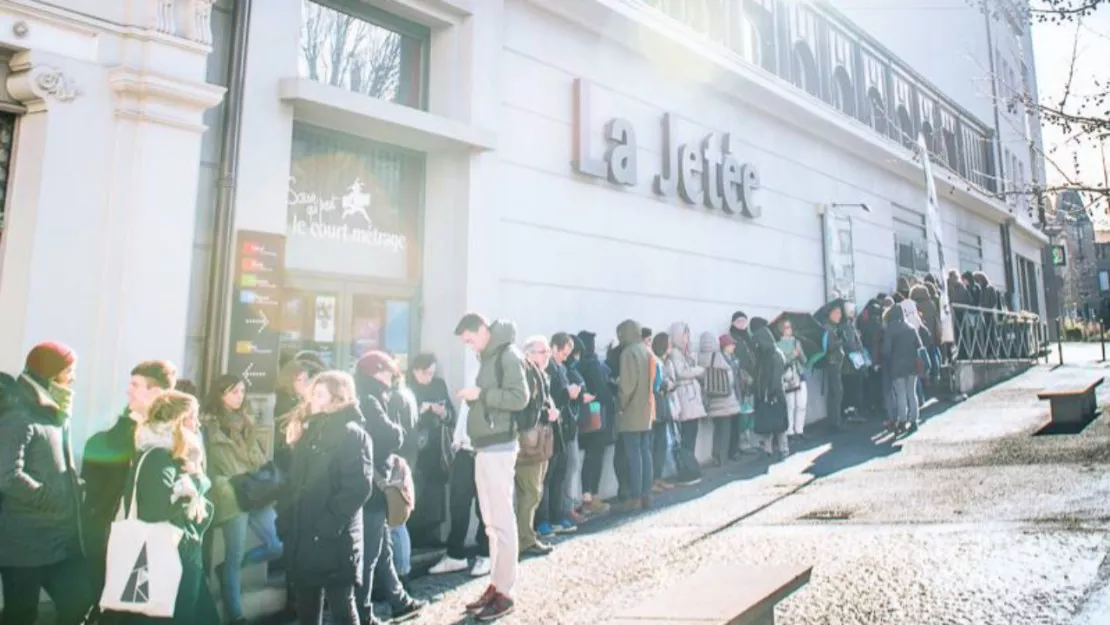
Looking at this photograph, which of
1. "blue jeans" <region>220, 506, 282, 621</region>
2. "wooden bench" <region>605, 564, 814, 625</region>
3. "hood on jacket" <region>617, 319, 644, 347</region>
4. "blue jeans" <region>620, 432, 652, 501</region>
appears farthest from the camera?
"hood on jacket" <region>617, 319, 644, 347</region>

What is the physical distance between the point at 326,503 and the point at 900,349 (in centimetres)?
905

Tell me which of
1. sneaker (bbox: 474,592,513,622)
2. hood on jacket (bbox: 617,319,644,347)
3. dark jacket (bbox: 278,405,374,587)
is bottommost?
sneaker (bbox: 474,592,513,622)

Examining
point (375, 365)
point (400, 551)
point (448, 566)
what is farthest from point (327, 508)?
point (448, 566)

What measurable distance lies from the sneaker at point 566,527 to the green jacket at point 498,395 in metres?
2.18

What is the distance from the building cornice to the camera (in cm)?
929

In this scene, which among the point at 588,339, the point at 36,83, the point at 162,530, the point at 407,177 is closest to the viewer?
the point at 162,530

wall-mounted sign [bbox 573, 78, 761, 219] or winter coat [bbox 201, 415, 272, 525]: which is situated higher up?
wall-mounted sign [bbox 573, 78, 761, 219]

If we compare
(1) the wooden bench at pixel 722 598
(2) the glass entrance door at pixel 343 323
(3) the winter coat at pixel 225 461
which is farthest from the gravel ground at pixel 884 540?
(2) the glass entrance door at pixel 343 323

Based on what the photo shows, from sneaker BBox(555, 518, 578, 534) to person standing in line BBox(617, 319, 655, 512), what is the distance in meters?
0.85

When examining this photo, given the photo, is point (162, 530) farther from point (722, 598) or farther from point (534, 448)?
point (534, 448)

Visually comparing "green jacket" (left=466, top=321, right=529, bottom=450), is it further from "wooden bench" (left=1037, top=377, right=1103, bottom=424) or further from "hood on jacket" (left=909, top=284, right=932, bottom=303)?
"hood on jacket" (left=909, top=284, right=932, bottom=303)

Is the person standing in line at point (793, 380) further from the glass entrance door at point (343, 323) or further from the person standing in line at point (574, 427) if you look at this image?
the glass entrance door at point (343, 323)

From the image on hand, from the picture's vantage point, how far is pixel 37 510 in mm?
3793

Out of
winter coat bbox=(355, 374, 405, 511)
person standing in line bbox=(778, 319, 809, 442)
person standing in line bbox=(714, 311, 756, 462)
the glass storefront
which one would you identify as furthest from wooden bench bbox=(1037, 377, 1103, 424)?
winter coat bbox=(355, 374, 405, 511)
